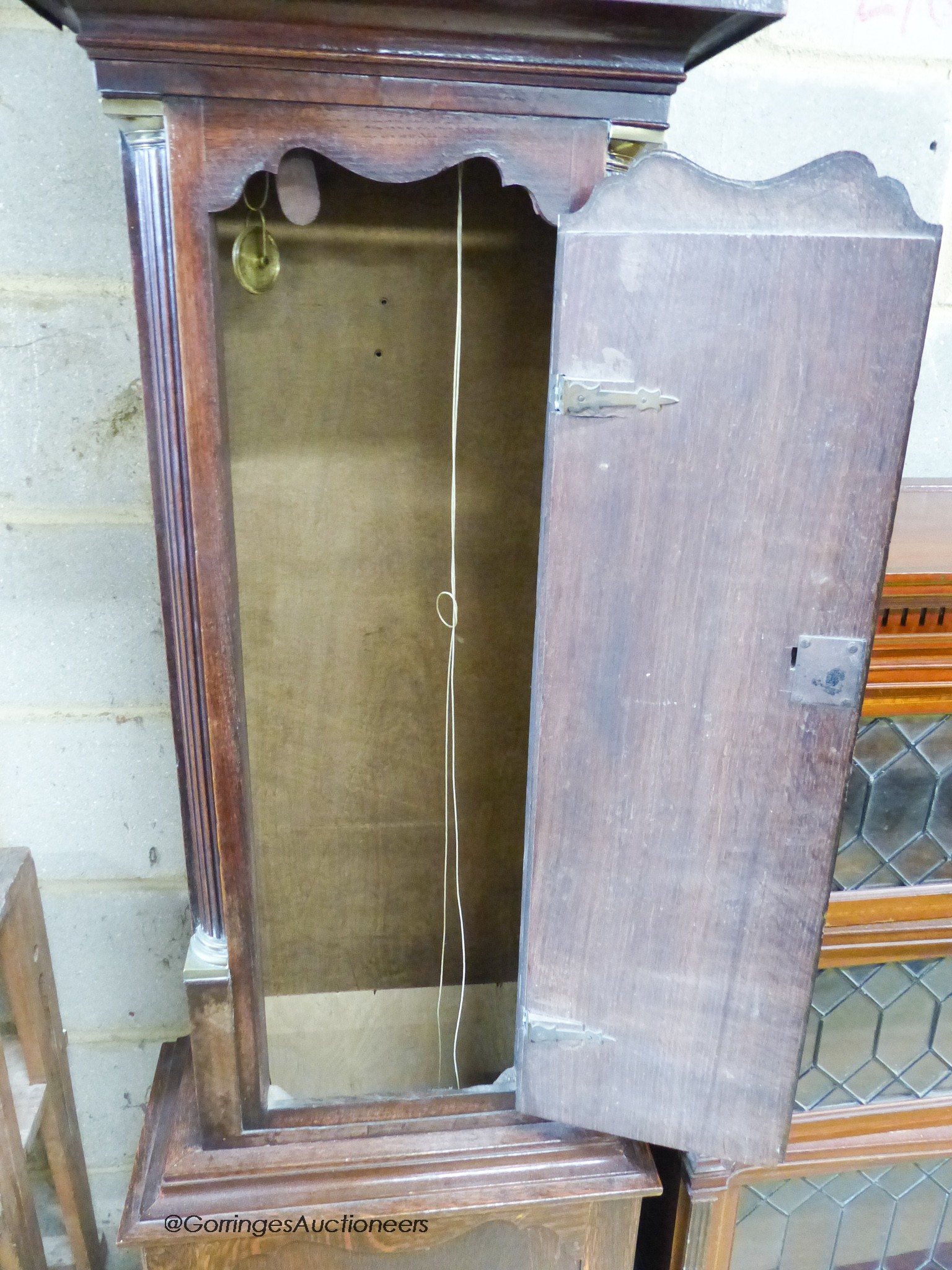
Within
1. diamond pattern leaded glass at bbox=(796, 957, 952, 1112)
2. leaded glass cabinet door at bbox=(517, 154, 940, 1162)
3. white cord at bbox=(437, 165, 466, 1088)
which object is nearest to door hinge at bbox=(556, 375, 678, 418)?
leaded glass cabinet door at bbox=(517, 154, 940, 1162)

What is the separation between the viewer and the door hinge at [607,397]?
21.4 inches

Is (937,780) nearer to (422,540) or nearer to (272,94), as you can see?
(422,540)

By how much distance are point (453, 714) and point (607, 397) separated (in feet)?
1.77

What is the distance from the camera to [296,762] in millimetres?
998

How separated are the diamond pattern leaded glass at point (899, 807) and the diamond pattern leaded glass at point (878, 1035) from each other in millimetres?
112

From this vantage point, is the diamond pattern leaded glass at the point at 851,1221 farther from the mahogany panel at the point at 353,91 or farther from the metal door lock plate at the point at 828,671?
the mahogany panel at the point at 353,91

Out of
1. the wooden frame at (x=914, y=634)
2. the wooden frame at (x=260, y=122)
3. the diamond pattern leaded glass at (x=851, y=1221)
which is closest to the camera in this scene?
the wooden frame at (x=260, y=122)

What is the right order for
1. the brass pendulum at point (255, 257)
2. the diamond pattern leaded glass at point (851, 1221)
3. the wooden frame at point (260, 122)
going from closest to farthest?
the wooden frame at point (260, 122), the brass pendulum at point (255, 257), the diamond pattern leaded glass at point (851, 1221)

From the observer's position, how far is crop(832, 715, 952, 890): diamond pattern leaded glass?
0.76 meters

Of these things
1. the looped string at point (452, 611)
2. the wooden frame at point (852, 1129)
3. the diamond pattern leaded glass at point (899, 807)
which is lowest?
the wooden frame at point (852, 1129)

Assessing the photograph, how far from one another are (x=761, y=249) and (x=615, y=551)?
21 cm

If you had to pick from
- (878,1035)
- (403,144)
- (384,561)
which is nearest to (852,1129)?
(878,1035)

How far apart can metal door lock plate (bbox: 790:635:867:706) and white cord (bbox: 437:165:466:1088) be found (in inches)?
16.6

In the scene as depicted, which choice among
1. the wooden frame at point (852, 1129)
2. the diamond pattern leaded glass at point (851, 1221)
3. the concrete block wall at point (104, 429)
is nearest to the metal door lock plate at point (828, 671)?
the wooden frame at point (852, 1129)
